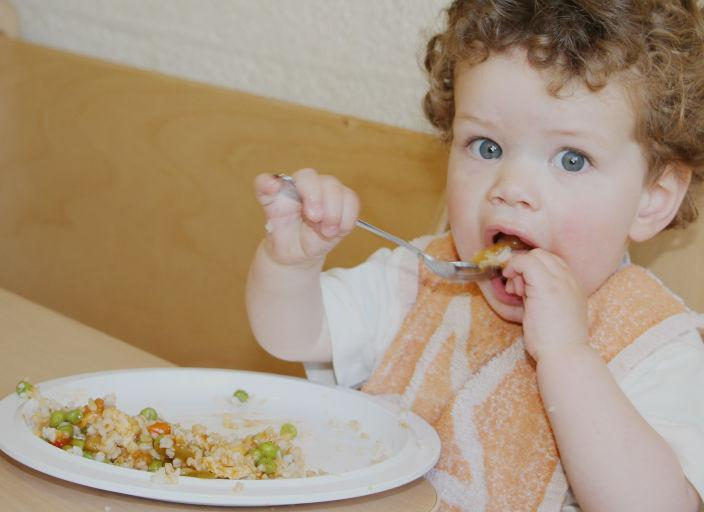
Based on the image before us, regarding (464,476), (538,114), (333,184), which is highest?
(538,114)

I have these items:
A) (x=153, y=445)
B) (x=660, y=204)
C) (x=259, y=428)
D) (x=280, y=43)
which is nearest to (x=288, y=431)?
(x=259, y=428)

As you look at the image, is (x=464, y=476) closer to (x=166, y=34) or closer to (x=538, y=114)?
(x=538, y=114)

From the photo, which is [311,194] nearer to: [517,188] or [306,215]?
[306,215]

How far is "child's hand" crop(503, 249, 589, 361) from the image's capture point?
105 cm

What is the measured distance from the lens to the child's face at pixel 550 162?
1065mm

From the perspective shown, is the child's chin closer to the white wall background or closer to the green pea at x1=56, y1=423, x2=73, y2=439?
the white wall background

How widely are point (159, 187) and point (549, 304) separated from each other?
38.5 inches

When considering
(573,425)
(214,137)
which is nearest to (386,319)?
(573,425)

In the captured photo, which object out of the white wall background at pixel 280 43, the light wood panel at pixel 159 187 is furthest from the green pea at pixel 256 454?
the white wall background at pixel 280 43

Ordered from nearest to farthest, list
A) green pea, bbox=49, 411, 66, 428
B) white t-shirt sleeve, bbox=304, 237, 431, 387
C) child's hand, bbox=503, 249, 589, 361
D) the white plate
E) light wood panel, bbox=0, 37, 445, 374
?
the white plate < green pea, bbox=49, 411, 66, 428 < child's hand, bbox=503, 249, 589, 361 < white t-shirt sleeve, bbox=304, 237, 431, 387 < light wood panel, bbox=0, 37, 445, 374

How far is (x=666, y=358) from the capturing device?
1.07 m

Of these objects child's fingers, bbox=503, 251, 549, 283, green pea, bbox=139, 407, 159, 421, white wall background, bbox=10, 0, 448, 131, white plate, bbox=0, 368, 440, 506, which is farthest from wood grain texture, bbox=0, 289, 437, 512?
white wall background, bbox=10, 0, 448, 131

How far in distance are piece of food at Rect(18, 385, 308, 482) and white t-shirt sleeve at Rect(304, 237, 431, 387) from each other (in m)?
0.29

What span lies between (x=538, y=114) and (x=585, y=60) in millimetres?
70
